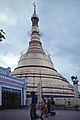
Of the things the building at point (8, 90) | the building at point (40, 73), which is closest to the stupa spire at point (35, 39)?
the building at point (40, 73)

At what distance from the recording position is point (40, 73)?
56.7m

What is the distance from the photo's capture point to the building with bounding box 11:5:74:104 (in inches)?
1956

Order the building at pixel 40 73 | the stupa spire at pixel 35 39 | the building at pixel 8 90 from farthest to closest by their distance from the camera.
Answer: the stupa spire at pixel 35 39 < the building at pixel 40 73 < the building at pixel 8 90

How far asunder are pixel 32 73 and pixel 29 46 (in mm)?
12593

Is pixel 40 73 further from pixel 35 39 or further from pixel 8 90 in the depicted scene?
pixel 8 90

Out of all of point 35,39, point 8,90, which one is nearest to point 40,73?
point 35,39

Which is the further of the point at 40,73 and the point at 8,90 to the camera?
the point at 40,73

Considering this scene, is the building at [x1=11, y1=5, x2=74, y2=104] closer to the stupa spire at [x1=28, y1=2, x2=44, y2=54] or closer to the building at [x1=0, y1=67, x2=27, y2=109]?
the stupa spire at [x1=28, y1=2, x2=44, y2=54]

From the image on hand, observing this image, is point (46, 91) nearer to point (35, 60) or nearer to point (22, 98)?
point (22, 98)

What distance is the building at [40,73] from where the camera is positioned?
163ft

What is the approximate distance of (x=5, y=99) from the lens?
123ft

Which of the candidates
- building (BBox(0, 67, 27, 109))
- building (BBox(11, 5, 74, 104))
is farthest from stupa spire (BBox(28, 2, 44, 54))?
building (BBox(0, 67, 27, 109))

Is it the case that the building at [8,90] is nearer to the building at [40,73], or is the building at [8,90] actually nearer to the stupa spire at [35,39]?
the building at [40,73]

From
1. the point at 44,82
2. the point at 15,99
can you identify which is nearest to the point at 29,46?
the point at 44,82
